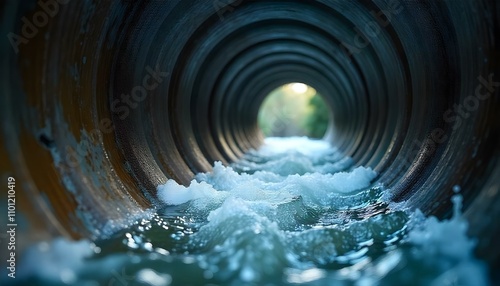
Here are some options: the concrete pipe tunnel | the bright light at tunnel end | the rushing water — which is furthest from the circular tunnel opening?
the rushing water

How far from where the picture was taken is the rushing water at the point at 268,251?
3299mm

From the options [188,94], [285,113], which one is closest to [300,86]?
[285,113]

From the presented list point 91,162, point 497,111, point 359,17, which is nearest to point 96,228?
point 91,162

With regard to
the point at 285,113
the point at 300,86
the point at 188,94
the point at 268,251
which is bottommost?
the point at 268,251

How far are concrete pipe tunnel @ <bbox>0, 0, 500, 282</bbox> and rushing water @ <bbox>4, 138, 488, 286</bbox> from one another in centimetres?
19

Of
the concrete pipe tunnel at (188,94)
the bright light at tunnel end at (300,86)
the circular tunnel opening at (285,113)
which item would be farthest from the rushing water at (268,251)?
the circular tunnel opening at (285,113)

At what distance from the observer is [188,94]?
30.7 ft

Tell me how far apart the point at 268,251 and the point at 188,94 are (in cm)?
603

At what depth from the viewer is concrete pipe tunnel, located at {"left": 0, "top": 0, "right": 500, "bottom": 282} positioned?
11.9ft

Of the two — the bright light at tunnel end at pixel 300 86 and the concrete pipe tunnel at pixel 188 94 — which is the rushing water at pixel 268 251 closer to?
the concrete pipe tunnel at pixel 188 94

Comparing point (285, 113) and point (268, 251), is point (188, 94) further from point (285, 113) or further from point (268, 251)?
point (285, 113)

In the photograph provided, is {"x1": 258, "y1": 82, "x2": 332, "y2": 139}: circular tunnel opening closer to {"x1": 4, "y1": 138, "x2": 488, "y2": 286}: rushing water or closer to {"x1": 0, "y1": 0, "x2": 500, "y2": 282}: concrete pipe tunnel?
{"x1": 0, "y1": 0, "x2": 500, "y2": 282}: concrete pipe tunnel

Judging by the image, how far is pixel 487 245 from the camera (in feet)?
10.6

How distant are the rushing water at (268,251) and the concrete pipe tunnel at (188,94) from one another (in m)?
0.19
